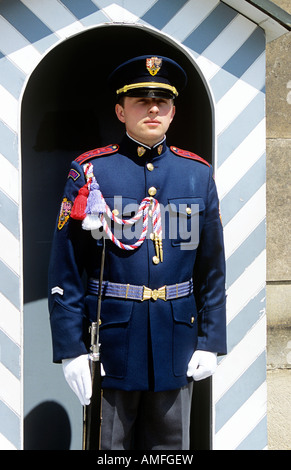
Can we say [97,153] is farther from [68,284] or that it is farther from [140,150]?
[68,284]

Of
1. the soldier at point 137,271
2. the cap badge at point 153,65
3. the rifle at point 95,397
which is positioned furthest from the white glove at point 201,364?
the cap badge at point 153,65

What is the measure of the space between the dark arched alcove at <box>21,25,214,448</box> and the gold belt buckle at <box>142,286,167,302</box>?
798 mm

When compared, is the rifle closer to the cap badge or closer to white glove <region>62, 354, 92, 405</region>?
white glove <region>62, 354, 92, 405</region>

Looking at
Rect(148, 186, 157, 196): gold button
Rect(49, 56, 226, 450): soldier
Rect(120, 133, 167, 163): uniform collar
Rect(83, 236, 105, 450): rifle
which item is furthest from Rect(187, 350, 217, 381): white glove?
Rect(120, 133, 167, 163): uniform collar

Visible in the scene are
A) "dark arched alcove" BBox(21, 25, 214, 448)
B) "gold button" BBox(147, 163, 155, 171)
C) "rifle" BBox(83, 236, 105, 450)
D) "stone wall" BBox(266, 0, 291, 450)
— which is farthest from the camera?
"stone wall" BBox(266, 0, 291, 450)

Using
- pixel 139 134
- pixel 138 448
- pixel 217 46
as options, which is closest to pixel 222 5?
pixel 217 46

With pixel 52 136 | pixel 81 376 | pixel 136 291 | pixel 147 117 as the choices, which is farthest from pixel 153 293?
pixel 52 136

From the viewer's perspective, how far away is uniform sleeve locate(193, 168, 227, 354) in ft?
7.27

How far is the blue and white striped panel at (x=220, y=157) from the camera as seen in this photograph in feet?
7.30

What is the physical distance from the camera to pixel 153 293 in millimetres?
2104

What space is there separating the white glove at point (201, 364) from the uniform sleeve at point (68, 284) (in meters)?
0.40

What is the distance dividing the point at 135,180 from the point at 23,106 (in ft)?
2.75

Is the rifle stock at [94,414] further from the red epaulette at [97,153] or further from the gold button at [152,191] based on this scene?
the red epaulette at [97,153]

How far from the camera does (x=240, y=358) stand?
8.14ft
